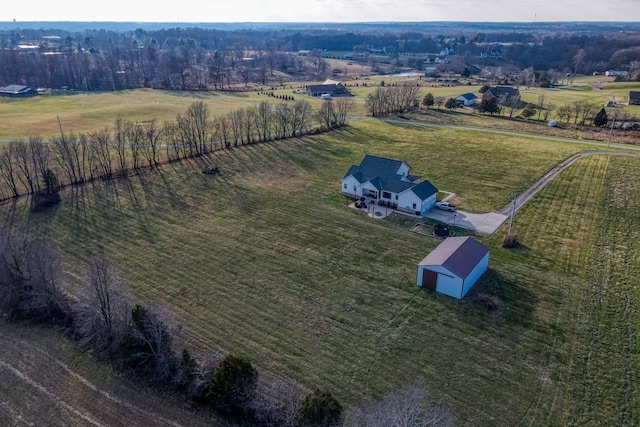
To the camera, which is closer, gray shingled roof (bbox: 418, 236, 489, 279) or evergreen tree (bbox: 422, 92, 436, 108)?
gray shingled roof (bbox: 418, 236, 489, 279)

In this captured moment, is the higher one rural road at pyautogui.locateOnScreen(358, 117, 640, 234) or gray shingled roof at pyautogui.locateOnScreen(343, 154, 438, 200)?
gray shingled roof at pyautogui.locateOnScreen(343, 154, 438, 200)

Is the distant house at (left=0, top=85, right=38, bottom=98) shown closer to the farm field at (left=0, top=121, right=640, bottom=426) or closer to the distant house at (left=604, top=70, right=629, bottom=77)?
the farm field at (left=0, top=121, right=640, bottom=426)

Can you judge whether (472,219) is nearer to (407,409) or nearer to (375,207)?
(375,207)

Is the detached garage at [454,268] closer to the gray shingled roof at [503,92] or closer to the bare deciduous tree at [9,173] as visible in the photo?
the bare deciduous tree at [9,173]

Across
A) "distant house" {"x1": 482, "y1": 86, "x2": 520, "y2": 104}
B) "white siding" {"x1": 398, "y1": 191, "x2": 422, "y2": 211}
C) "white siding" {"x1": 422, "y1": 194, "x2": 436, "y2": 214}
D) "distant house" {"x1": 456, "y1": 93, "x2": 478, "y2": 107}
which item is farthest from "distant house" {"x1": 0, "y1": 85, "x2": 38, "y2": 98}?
"distant house" {"x1": 482, "y1": 86, "x2": 520, "y2": 104}

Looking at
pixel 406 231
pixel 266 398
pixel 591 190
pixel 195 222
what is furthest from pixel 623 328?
pixel 195 222

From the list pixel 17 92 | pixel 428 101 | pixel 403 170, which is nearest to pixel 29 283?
pixel 403 170
